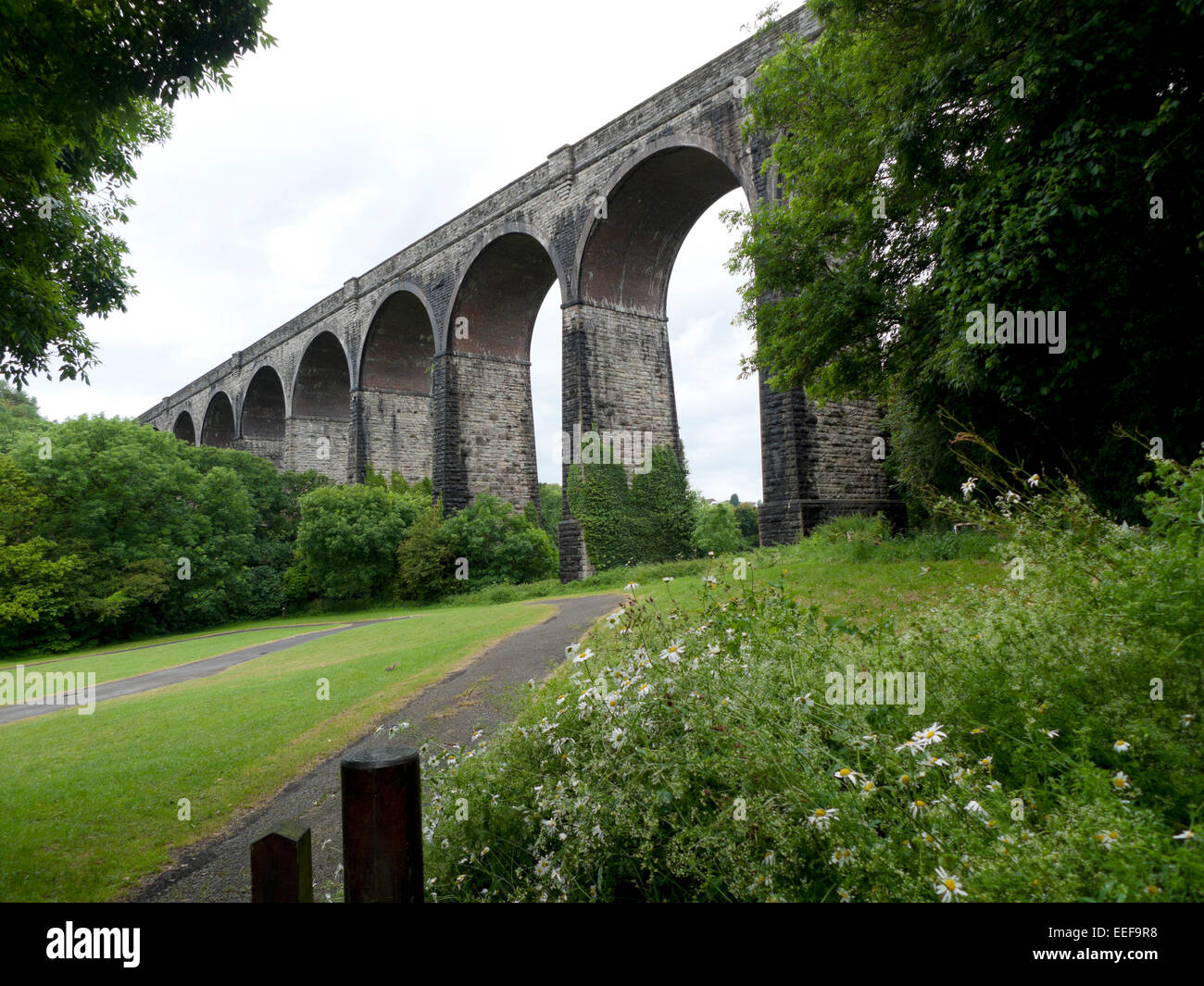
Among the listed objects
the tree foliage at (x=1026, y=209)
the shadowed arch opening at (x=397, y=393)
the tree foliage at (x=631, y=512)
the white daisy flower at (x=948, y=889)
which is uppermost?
the shadowed arch opening at (x=397, y=393)

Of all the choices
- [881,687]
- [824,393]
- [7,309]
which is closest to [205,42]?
[7,309]

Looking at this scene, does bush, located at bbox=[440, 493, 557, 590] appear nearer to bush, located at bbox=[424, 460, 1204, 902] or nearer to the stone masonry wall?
the stone masonry wall

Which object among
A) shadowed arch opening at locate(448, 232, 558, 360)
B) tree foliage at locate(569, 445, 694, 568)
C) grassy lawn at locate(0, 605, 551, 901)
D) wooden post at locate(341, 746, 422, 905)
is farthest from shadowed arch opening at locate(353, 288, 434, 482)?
wooden post at locate(341, 746, 422, 905)

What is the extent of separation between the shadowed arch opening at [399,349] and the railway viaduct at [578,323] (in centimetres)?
8

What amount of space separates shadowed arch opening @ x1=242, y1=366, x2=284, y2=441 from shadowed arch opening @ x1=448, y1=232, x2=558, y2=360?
19529mm

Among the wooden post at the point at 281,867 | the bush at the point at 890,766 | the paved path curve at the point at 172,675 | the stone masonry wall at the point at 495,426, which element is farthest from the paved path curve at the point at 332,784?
the stone masonry wall at the point at 495,426

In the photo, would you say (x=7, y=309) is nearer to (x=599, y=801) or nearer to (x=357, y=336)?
(x=599, y=801)

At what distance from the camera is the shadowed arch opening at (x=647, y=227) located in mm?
18344

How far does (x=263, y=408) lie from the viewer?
40562 mm

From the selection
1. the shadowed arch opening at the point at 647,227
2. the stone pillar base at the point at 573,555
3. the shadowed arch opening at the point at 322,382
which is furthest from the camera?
the shadowed arch opening at the point at 322,382

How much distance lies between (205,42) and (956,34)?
7.02m

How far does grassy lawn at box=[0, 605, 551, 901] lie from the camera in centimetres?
381

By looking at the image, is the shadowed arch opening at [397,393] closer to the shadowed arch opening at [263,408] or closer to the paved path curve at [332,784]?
the shadowed arch opening at [263,408]

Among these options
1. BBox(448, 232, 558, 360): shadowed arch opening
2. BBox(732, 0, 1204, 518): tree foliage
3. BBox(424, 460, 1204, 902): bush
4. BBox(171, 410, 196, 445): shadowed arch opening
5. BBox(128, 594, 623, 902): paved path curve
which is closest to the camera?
BBox(424, 460, 1204, 902): bush
